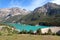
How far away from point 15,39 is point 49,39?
4.24m

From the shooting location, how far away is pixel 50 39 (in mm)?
20047

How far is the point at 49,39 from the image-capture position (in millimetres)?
20016

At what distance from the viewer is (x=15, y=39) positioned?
19.8 metres

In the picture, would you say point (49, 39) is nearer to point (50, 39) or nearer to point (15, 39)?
point (50, 39)

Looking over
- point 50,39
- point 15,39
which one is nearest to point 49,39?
point 50,39

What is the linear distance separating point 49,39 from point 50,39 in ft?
0.44

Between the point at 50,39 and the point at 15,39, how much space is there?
172 inches
